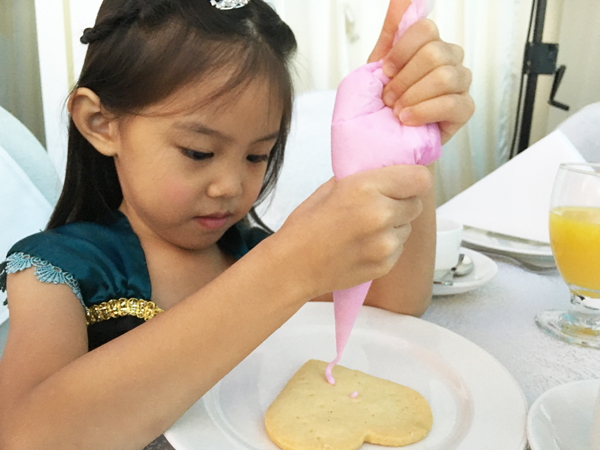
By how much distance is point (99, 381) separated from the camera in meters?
0.46

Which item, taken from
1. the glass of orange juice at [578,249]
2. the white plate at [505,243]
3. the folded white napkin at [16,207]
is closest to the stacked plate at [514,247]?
the white plate at [505,243]

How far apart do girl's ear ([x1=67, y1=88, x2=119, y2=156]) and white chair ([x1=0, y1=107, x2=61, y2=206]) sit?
0.48 metres

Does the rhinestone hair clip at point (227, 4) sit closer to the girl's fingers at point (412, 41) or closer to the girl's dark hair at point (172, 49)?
the girl's dark hair at point (172, 49)

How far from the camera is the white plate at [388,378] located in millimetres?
434

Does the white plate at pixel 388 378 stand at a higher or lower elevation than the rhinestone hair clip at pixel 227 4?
lower

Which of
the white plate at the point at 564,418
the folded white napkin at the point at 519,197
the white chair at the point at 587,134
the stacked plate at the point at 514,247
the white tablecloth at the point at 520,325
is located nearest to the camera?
the white plate at the point at 564,418

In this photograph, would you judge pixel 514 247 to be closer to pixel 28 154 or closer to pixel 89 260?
pixel 89 260

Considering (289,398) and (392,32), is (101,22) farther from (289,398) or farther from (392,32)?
(289,398)

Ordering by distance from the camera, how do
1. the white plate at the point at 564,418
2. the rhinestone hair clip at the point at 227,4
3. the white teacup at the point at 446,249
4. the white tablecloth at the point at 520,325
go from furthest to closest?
the white teacup at the point at 446,249
the rhinestone hair clip at the point at 227,4
the white tablecloth at the point at 520,325
the white plate at the point at 564,418

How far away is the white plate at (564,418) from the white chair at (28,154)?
1142 mm

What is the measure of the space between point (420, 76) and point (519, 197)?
74cm

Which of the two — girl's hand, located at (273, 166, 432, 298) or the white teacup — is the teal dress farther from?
the white teacup

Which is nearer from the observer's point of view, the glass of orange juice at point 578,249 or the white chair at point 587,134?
the glass of orange juice at point 578,249

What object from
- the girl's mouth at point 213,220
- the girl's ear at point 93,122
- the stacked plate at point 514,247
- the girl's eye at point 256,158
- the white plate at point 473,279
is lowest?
the stacked plate at point 514,247
